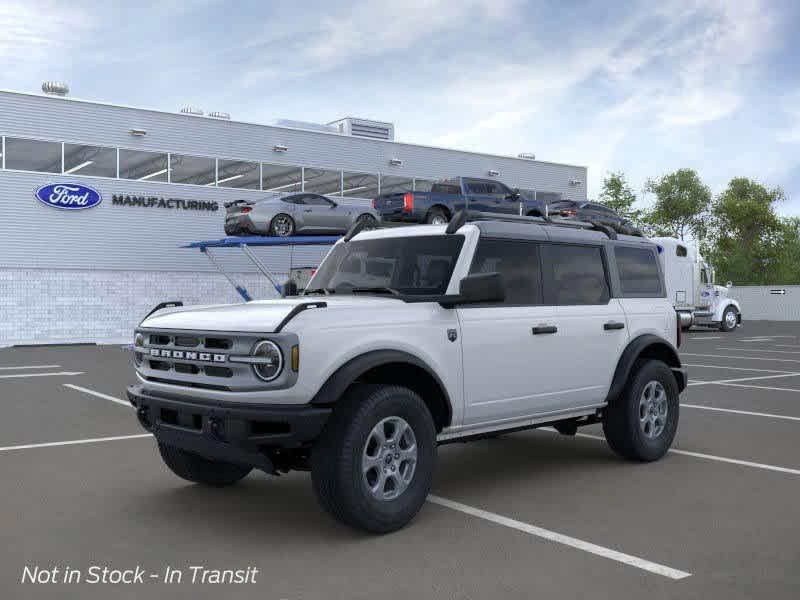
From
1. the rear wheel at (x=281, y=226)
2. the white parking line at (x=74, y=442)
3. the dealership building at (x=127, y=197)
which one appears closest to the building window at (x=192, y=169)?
the dealership building at (x=127, y=197)

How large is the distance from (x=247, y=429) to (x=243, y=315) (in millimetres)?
735

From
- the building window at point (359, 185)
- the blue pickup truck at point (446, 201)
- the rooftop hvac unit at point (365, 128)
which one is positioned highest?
the rooftop hvac unit at point (365, 128)

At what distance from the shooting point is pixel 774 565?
4.51m

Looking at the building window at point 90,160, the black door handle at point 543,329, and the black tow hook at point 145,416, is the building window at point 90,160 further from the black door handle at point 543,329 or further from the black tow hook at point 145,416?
the black door handle at point 543,329

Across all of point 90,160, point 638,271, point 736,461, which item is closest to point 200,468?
point 638,271

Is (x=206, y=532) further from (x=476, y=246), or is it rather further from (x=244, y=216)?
(x=244, y=216)

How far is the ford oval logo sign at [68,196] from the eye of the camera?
2898cm

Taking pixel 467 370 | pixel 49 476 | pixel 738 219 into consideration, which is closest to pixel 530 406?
pixel 467 370

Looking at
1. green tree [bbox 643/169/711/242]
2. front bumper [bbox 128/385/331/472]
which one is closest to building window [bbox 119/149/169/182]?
front bumper [bbox 128/385/331/472]

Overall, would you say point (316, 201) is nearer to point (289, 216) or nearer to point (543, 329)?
point (289, 216)

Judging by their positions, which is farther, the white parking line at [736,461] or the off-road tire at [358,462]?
the white parking line at [736,461]

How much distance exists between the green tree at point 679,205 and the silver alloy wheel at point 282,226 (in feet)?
188

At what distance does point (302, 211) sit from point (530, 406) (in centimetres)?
1910

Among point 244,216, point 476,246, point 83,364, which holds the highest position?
point 244,216
